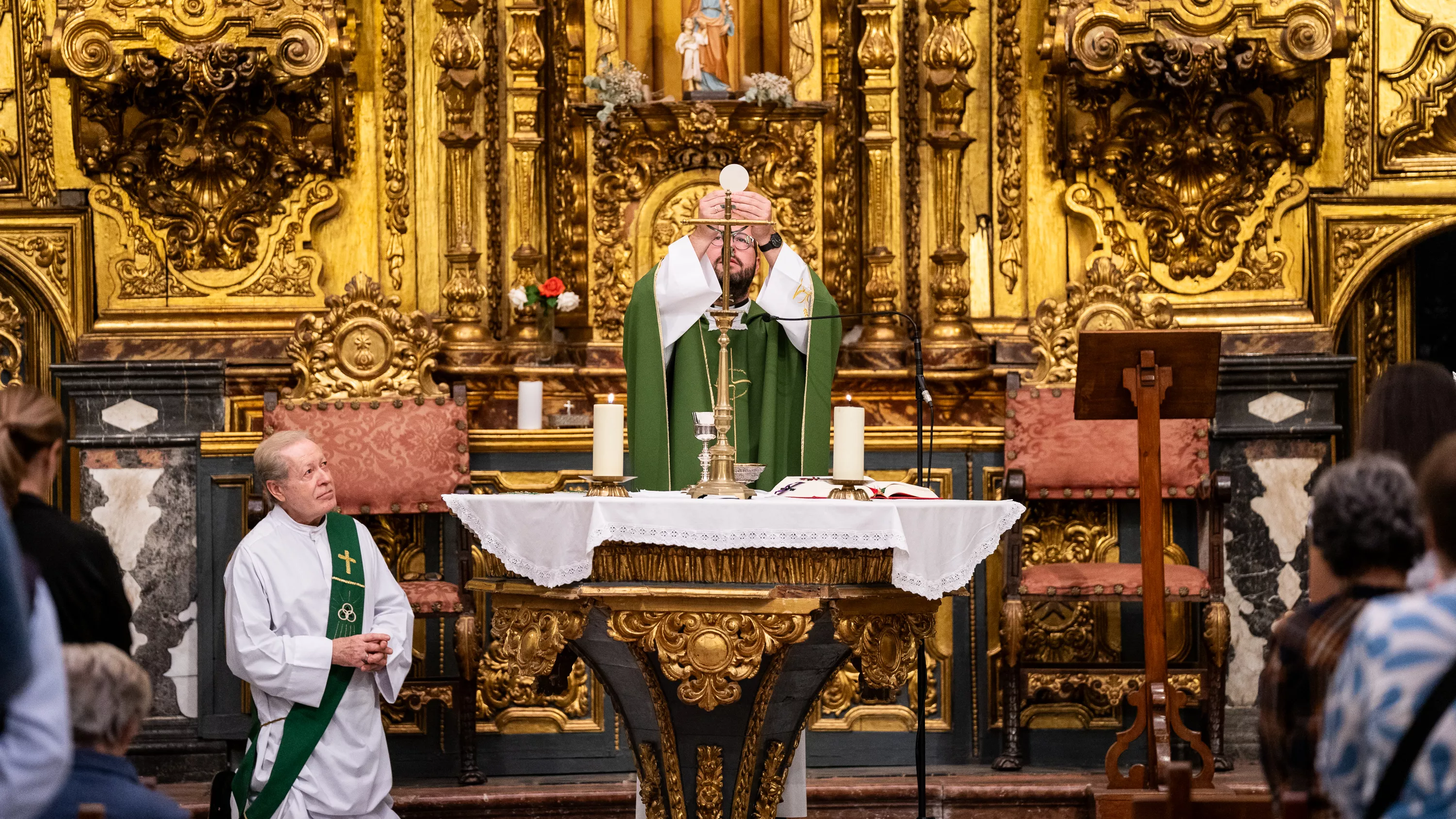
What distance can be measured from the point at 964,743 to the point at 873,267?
7.13ft

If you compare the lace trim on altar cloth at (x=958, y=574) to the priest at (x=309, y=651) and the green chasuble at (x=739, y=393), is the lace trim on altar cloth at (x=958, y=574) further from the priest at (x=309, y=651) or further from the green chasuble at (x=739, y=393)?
the priest at (x=309, y=651)

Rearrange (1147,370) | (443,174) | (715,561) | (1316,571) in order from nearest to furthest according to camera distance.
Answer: (1316,571), (715,561), (1147,370), (443,174)

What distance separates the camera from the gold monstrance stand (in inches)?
165

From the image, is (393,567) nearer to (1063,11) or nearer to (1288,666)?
(1063,11)

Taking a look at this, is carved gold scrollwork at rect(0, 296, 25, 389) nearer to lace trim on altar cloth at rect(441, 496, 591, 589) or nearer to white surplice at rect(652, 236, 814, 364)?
white surplice at rect(652, 236, 814, 364)

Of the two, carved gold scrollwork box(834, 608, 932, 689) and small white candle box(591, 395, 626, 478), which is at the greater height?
small white candle box(591, 395, 626, 478)

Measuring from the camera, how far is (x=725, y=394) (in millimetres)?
4336

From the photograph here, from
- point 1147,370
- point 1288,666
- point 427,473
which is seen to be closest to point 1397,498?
point 1288,666

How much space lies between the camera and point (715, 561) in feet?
12.6

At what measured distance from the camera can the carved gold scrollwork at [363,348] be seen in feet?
22.1

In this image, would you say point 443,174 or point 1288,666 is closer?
point 1288,666

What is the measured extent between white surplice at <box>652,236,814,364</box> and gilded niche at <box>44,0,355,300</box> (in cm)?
286

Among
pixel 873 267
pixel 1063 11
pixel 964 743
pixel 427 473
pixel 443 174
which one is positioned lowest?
pixel 964 743

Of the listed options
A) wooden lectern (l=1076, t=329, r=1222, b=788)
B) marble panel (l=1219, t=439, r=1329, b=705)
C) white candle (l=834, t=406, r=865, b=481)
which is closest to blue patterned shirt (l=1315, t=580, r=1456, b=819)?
white candle (l=834, t=406, r=865, b=481)
